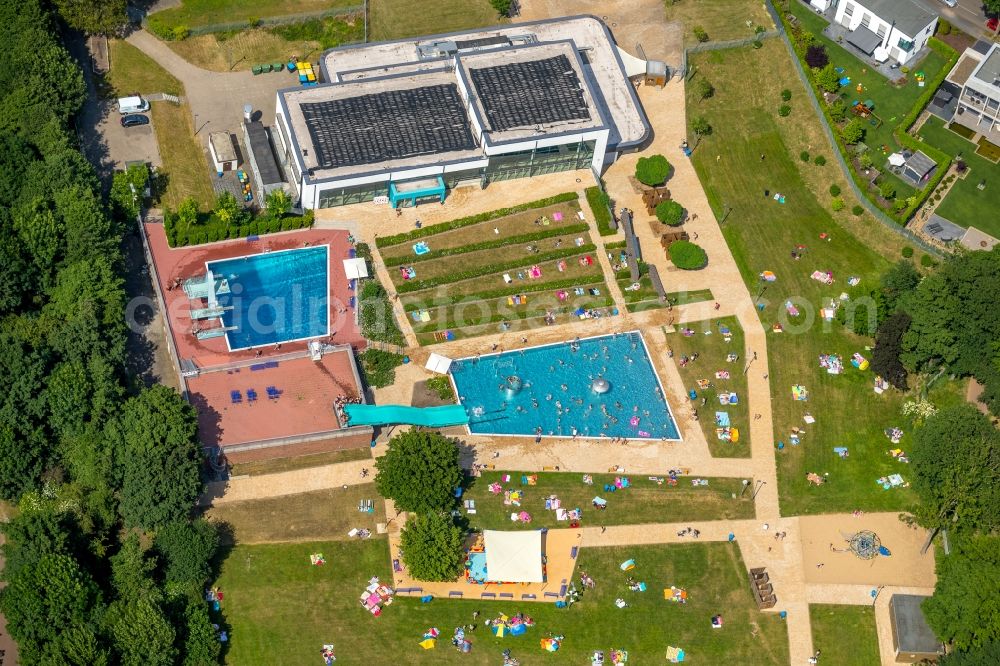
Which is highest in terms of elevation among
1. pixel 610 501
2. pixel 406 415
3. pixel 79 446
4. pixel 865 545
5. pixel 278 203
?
pixel 278 203

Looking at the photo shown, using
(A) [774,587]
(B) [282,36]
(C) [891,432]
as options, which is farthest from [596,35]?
(A) [774,587]

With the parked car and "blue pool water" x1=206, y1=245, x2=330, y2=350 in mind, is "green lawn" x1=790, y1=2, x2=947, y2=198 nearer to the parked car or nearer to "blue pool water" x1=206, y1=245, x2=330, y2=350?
"blue pool water" x1=206, y1=245, x2=330, y2=350

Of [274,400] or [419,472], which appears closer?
[419,472]

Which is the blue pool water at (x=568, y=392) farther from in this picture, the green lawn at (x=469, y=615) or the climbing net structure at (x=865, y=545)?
the climbing net structure at (x=865, y=545)

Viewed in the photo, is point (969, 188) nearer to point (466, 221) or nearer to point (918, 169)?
point (918, 169)

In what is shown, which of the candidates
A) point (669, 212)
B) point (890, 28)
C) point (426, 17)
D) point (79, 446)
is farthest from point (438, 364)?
point (890, 28)

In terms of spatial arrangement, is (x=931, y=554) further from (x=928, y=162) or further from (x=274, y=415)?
(x=274, y=415)
